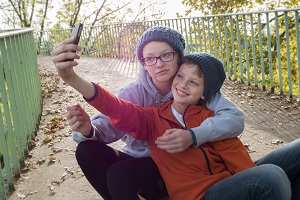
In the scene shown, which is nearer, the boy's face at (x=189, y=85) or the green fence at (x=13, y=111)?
the boy's face at (x=189, y=85)

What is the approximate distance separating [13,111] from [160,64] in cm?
181

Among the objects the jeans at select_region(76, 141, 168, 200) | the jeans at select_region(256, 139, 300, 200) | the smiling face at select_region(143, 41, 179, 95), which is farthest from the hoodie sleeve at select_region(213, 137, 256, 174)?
the smiling face at select_region(143, 41, 179, 95)

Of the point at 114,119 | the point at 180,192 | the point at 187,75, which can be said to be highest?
the point at 187,75

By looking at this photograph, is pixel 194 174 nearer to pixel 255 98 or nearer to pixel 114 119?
pixel 114 119

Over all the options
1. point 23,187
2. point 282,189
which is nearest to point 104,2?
point 23,187

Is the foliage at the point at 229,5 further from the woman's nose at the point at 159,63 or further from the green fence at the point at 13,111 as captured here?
the woman's nose at the point at 159,63

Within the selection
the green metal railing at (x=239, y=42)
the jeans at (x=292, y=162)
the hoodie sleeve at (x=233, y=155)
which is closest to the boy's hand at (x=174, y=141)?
the hoodie sleeve at (x=233, y=155)

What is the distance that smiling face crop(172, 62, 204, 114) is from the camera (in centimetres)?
221

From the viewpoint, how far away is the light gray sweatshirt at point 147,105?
2.07 metres

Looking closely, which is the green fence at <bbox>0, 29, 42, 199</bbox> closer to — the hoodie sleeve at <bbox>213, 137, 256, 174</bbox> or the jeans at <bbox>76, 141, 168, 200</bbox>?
the jeans at <bbox>76, 141, 168, 200</bbox>

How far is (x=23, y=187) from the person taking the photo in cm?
318

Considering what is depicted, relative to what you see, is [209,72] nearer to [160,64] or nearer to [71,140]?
[160,64]

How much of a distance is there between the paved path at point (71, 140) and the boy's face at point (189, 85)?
1278 millimetres

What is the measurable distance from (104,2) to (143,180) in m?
18.5
